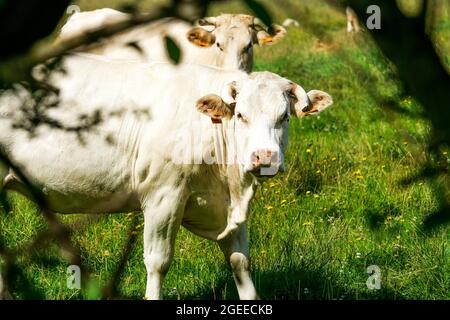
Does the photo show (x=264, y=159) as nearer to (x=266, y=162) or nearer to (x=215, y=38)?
(x=266, y=162)

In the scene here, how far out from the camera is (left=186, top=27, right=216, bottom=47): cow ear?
10.1 metres

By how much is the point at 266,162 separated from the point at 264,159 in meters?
0.02

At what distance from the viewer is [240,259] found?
6.45 m

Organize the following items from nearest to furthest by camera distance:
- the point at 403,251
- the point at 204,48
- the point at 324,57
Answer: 1. the point at 403,251
2. the point at 204,48
3. the point at 324,57

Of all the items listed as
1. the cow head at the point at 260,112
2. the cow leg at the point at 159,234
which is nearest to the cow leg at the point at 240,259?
the cow leg at the point at 159,234

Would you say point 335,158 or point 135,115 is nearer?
point 135,115

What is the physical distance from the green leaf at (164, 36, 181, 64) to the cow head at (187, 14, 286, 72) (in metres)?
8.20

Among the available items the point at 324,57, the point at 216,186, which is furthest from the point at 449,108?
the point at 324,57

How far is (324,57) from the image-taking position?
15.9 m

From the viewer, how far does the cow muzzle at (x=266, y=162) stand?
568cm

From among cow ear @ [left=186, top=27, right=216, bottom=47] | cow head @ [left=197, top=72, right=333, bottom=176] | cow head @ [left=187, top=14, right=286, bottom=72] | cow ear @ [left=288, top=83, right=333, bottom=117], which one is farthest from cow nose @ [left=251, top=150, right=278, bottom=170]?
cow ear @ [left=186, top=27, right=216, bottom=47]

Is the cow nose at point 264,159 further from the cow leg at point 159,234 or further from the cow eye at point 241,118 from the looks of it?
the cow leg at point 159,234
